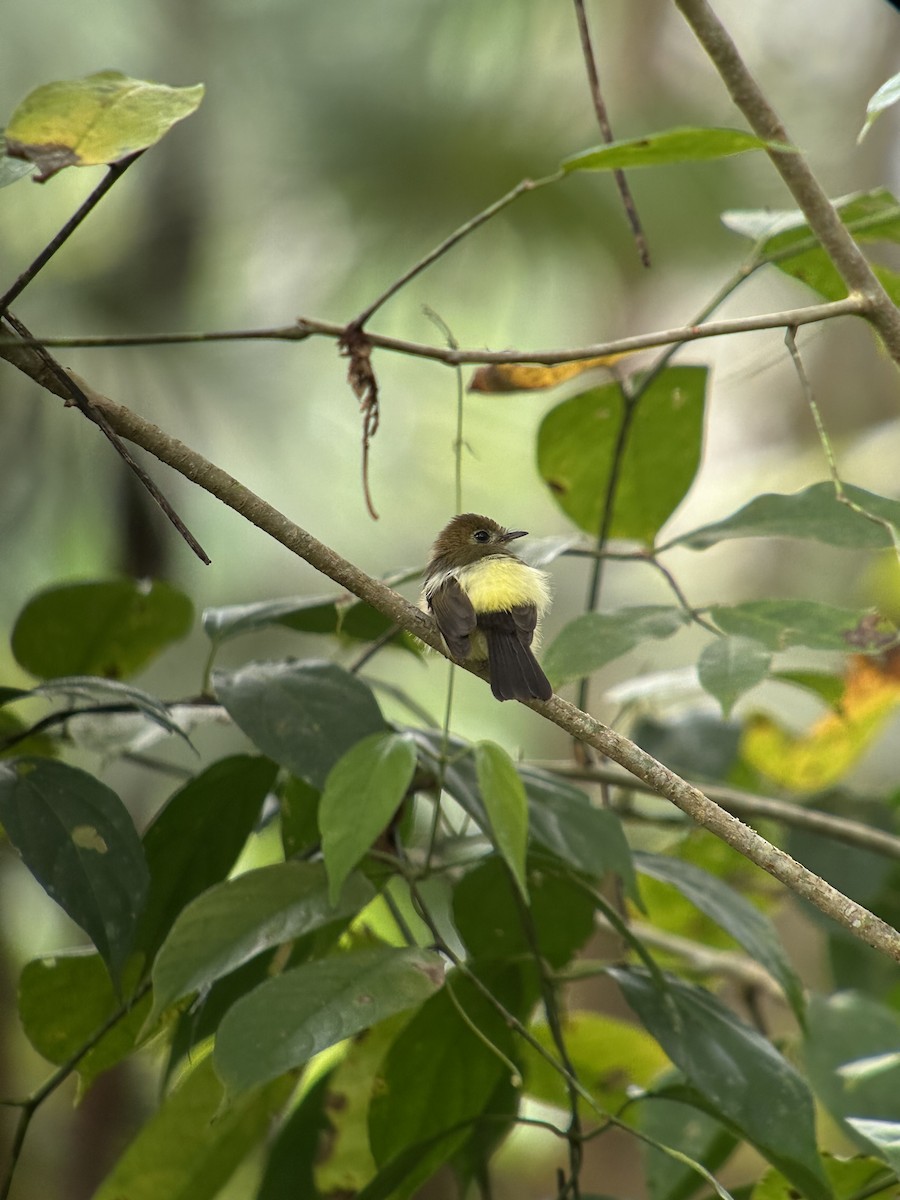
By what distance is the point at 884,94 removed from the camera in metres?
0.94

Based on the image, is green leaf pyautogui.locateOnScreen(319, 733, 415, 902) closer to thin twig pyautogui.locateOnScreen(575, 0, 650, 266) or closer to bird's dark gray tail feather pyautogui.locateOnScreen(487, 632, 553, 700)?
bird's dark gray tail feather pyautogui.locateOnScreen(487, 632, 553, 700)

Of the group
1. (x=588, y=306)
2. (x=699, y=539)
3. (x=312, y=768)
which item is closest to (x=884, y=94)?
(x=699, y=539)

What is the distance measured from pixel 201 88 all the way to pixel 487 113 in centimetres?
246

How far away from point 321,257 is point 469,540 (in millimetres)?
1947

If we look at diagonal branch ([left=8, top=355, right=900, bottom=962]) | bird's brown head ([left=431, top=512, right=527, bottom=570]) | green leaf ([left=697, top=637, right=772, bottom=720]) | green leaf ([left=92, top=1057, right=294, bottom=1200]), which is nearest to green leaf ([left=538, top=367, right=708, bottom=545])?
bird's brown head ([left=431, top=512, right=527, bottom=570])

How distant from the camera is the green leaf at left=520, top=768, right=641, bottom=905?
1.08 m

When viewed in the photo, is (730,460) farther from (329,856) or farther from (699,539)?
(329,856)

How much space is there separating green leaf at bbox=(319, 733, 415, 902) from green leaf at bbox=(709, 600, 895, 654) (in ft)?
1.35

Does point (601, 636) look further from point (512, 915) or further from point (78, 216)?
point (78, 216)

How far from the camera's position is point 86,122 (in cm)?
82

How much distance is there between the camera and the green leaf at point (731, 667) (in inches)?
41.3

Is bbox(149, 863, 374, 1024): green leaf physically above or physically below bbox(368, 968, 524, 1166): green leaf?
above

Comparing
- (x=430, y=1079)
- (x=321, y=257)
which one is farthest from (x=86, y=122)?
(x=321, y=257)

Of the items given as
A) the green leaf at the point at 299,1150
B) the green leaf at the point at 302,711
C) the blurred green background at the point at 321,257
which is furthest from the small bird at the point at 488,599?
the blurred green background at the point at 321,257
